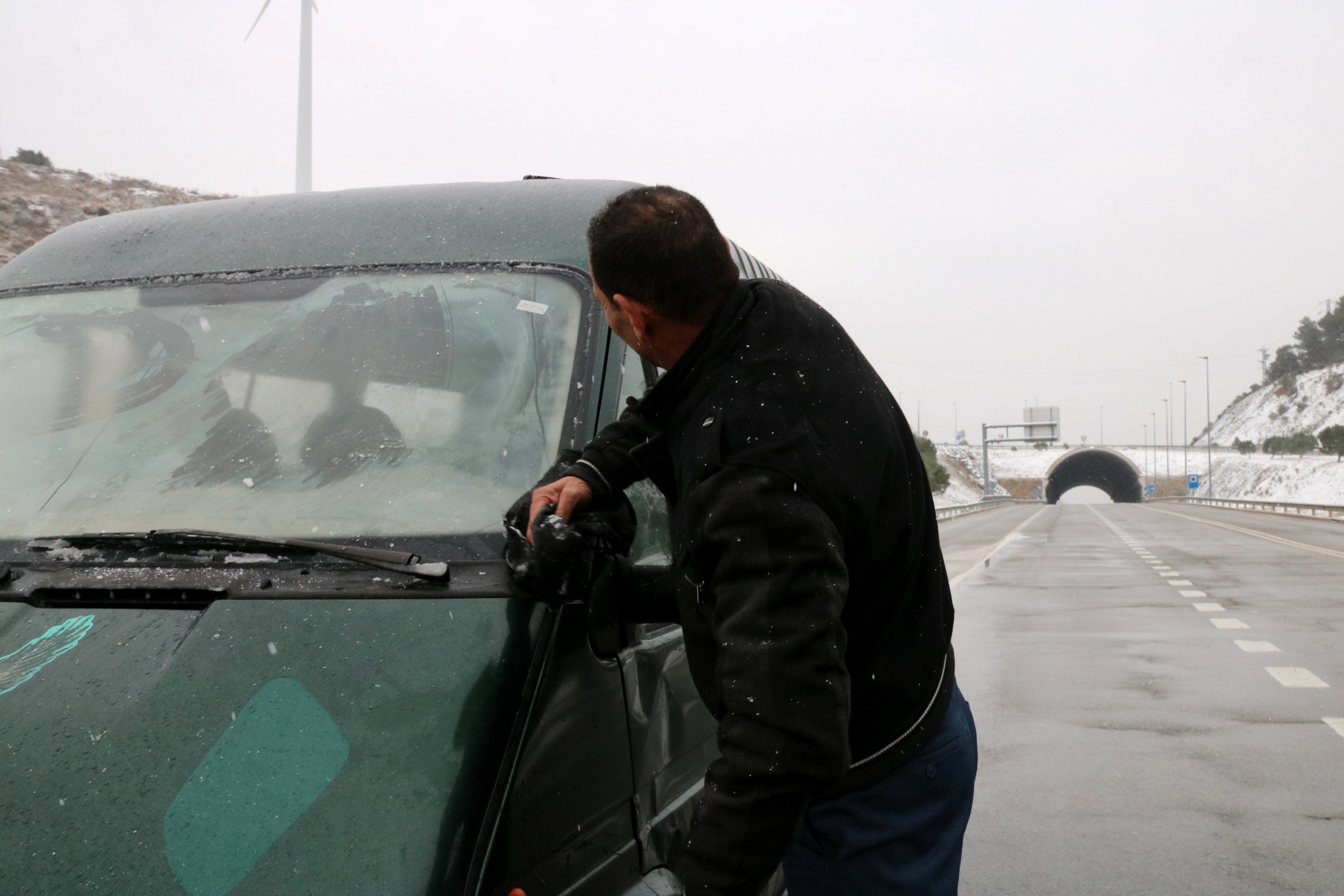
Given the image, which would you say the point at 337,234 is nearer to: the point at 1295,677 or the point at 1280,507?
the point at 1295,677

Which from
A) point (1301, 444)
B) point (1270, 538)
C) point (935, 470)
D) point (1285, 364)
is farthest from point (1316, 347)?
point (1270, 538)

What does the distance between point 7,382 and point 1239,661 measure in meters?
9.48

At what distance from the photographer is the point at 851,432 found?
193 cm

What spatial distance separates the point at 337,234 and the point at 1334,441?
91834 millimetres

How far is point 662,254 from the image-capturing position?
1954 millimetres

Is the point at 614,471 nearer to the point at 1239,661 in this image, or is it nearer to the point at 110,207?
the point at 1239,661

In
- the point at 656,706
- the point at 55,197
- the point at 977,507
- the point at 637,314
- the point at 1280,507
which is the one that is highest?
the point at 55,197

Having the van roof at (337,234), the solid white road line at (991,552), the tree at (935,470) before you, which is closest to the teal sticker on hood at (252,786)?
the solid white road line at (991,552)

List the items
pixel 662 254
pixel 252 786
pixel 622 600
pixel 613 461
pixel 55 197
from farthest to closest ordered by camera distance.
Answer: pixel 55 197
pixel 613 461
pixel 622 600
pixel 662 254
pixel 252 786

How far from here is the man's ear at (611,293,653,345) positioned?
6.59 feet

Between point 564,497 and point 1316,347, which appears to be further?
point 1316,347

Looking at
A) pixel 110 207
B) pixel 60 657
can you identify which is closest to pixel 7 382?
pixel 60 657

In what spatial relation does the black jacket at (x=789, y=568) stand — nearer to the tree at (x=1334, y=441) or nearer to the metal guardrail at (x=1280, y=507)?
the metal guardrail at (x=1280, y=507)

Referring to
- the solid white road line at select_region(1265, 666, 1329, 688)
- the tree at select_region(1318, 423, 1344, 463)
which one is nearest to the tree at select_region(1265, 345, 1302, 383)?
the tree at select_region(1318, 423, 1344, 463)
